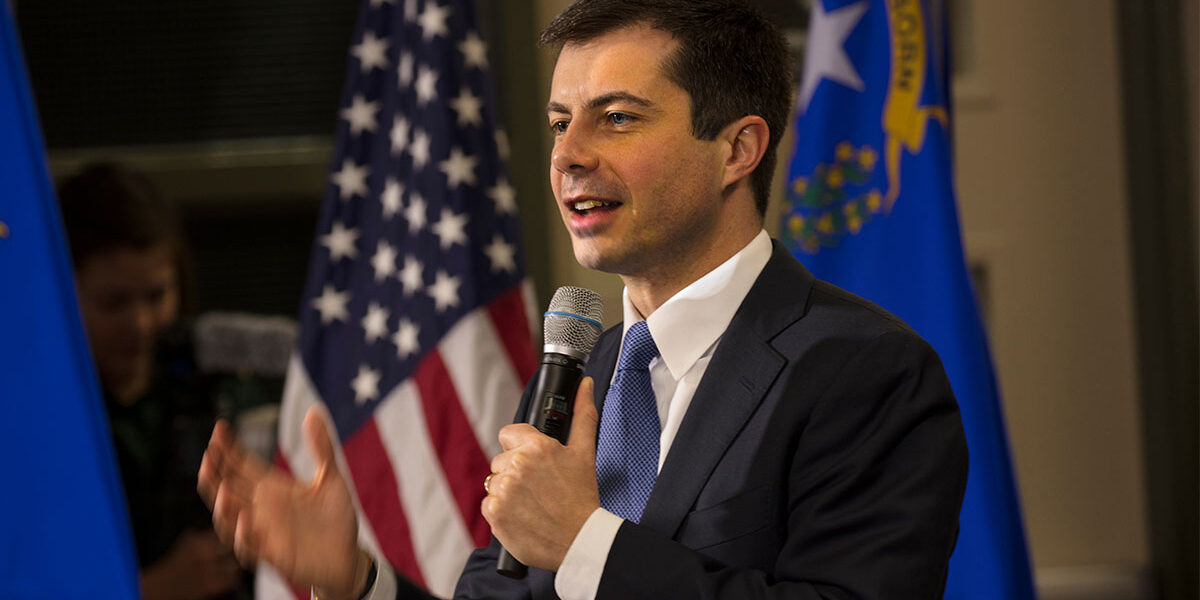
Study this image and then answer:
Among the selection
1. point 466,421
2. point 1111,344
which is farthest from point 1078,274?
point 466,421

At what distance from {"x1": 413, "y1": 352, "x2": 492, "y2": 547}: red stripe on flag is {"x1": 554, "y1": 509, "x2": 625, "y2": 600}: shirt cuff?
1373 millimetres

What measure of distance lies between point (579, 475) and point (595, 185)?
0.29 metres

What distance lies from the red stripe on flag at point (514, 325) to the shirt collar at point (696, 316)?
4.17ft

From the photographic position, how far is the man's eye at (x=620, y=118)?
42.4 inches

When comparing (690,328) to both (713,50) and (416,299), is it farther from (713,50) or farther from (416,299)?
(416,299)

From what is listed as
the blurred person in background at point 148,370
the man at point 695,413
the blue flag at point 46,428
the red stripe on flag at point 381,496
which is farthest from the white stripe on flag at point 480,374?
the man at point 695,413

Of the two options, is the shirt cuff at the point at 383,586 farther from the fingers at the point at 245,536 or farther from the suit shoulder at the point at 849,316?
the suit shoulder at the point at 849,316

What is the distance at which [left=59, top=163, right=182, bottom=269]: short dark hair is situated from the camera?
2252 millimetres

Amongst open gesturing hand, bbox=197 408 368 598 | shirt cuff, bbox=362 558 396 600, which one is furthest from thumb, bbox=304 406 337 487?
shirt cuff, bbox=362 558 396 600

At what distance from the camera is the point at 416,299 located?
7.72 feet

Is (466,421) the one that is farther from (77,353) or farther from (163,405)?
(77,353)

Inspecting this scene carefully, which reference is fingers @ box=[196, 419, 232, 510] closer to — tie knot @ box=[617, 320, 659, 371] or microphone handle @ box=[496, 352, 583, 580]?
microphone handle @ box=[496, 352, 583, 580]

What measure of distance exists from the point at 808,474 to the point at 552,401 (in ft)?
0.75

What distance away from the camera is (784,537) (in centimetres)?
99
